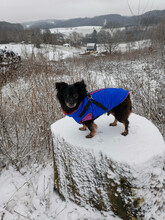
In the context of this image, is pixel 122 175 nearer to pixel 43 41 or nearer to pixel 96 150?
pixel 96 150

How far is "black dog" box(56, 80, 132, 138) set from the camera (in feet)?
6.79

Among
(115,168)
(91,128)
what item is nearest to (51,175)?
(91,128)

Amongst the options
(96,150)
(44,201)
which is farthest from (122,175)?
(44,201)

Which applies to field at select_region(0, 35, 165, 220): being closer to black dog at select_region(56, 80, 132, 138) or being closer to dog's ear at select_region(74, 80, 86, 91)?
black dog at select_region(56, 80, 132, 138)

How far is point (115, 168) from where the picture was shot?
1.81 meters

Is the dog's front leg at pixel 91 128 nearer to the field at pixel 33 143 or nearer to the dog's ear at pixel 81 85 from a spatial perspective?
the dog's ear at pixel 81 85

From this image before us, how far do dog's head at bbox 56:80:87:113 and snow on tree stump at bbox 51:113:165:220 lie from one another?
50 cm

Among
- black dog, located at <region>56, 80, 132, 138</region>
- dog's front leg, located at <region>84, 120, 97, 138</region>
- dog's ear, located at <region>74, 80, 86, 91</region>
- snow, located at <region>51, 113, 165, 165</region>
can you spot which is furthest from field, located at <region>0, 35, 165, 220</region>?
dog's ear, located at <region>74, 80, 86, 91</region>

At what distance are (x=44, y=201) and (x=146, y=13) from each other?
4200mm

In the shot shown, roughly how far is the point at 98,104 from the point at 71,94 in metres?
0.40

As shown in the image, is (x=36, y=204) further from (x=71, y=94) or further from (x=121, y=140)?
(x=71, y=94)

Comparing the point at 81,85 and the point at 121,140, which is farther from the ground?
the point at 81,85

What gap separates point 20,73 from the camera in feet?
15.2

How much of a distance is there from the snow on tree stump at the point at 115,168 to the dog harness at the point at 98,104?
0.36m
